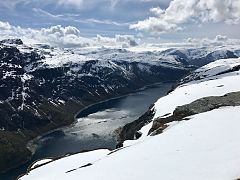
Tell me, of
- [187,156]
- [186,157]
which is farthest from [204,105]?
[186,157]

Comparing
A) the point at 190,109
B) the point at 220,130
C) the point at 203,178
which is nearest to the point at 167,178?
the point at 203,178

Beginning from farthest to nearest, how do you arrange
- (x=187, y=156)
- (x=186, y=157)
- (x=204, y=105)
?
1. (x=204, y=105)
2. (x=187, y=156)
3. (x=186, y=157)

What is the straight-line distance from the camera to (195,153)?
45875mm

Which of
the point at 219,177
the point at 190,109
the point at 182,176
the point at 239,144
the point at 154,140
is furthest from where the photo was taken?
the point at 190,109

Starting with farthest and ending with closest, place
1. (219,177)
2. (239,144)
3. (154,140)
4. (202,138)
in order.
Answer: (154,140), (202,138), (239,144), (219,177)

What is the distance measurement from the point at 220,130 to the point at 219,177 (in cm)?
1976

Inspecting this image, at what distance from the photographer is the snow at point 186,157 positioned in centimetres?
3905

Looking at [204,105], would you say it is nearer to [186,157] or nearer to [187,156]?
[187,156]

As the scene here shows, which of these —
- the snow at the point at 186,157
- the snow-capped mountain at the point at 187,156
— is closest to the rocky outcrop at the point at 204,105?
the snow-capped mountain at the point at 187,156

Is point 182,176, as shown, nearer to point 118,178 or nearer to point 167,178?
point 167,178

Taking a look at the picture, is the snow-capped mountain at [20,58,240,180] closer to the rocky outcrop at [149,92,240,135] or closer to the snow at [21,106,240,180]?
the snow at [21,106,240,180]

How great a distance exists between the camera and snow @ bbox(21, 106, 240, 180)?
39.1 meters

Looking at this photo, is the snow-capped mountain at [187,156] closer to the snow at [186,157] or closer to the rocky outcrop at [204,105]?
the snow at [186,157]

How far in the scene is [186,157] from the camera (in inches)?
1773
